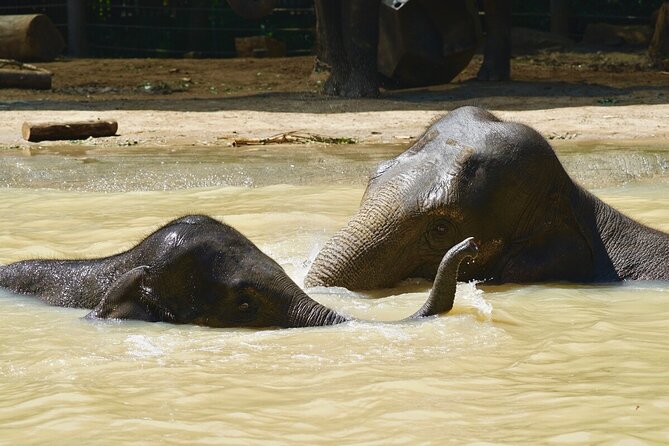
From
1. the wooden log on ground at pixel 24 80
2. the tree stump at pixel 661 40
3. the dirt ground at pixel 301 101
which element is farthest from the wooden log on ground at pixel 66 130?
the tree stump at pixel 661 40

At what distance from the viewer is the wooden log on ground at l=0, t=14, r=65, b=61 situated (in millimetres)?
22422

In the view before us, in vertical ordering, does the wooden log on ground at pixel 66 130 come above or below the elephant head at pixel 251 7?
below

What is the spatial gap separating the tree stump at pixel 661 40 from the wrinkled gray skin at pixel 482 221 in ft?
47.3

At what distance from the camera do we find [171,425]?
14.5ft

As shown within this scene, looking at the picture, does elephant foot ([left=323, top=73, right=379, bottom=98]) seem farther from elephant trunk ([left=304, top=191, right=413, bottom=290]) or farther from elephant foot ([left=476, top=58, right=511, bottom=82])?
elephant trunk ([left=304, top=191, right=413, bottom=290])

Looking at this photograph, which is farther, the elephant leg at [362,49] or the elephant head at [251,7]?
the elephant leg at [362,49]

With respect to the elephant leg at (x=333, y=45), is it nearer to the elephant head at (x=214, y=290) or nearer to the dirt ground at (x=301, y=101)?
the dirt ground at (x=301, y=101)

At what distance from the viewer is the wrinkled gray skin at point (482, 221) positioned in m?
6.76

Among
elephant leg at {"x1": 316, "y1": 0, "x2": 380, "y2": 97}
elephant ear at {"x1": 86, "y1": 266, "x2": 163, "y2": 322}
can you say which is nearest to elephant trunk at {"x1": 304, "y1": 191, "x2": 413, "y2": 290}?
elephant ear at {"x1": 86, "y1": 266, "x2": 163, "y2": 322}

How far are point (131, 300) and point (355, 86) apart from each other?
11.4m

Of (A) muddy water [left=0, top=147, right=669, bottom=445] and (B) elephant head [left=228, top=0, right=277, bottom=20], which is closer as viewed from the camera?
(A) muddy water [left=0, top=147, right=669, bottom=445]

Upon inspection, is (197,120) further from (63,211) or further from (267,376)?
(267,376)

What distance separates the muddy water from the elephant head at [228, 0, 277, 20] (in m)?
8.01

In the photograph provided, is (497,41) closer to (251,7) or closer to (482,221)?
(251,7)
